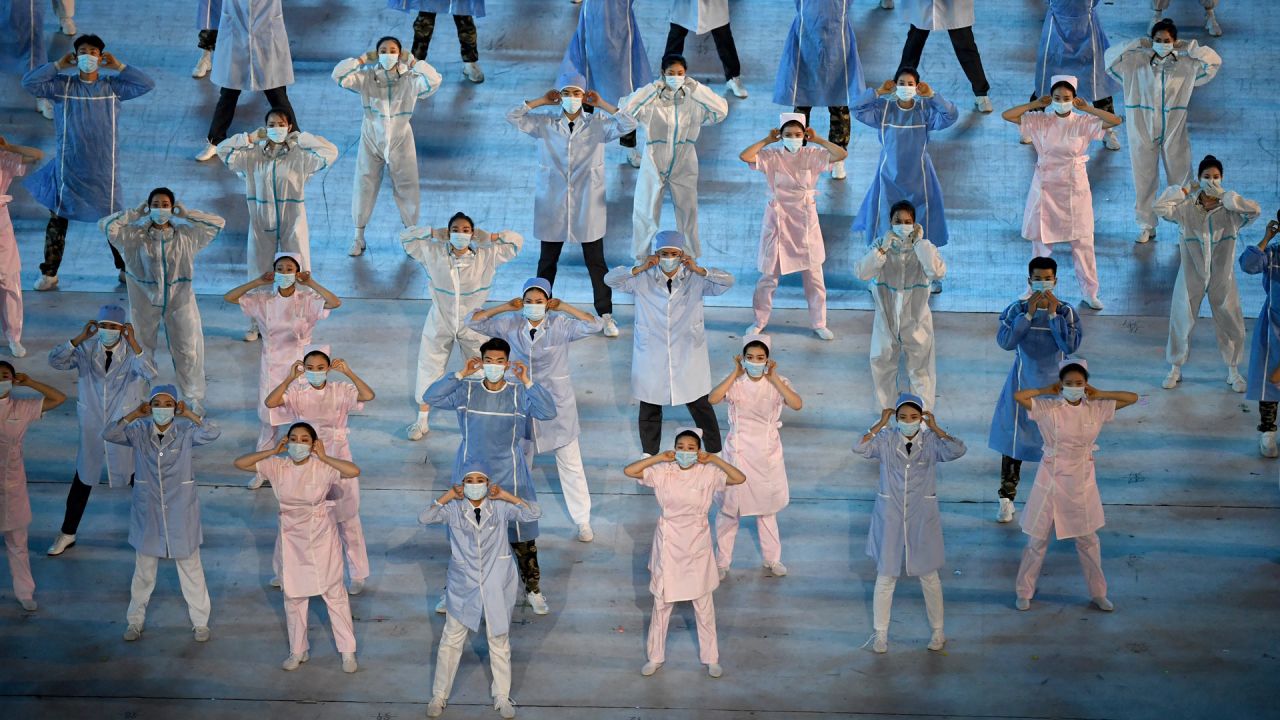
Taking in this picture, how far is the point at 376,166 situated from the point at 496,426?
2880 mm

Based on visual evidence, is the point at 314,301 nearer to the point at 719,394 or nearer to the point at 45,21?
the point at 719,394

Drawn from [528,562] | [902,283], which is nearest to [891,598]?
[528,562]

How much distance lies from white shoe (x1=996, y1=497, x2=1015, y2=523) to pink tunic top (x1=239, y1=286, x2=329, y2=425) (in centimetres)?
353

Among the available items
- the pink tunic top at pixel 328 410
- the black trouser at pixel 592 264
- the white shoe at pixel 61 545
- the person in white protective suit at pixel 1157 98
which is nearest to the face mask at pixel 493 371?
the pink tunic top at pixel 328 410

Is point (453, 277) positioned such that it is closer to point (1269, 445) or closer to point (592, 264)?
point (592, 264)

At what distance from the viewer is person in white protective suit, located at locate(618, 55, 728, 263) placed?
10398 mm

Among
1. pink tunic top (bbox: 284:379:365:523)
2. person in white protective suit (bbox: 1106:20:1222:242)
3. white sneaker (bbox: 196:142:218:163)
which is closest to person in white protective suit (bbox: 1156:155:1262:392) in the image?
person in white protective suit (bbox: 1106:20:1222:242)

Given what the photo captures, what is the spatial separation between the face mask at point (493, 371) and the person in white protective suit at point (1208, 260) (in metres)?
3.77

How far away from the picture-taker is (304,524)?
8297 mm

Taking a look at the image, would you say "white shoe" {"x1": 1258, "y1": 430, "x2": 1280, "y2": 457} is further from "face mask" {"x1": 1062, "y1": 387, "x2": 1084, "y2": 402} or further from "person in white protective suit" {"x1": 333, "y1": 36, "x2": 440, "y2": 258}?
"person in white protective suit" {"x1": 333, "y1": 36, "x2": 440, "y2": 258}

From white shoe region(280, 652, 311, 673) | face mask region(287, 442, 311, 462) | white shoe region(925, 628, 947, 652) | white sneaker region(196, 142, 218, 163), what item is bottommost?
white shoe region(280, 652, 311, 673)

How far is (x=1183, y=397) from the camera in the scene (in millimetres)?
10125

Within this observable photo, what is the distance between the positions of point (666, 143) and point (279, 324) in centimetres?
249

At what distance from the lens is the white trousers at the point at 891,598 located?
8.48m
